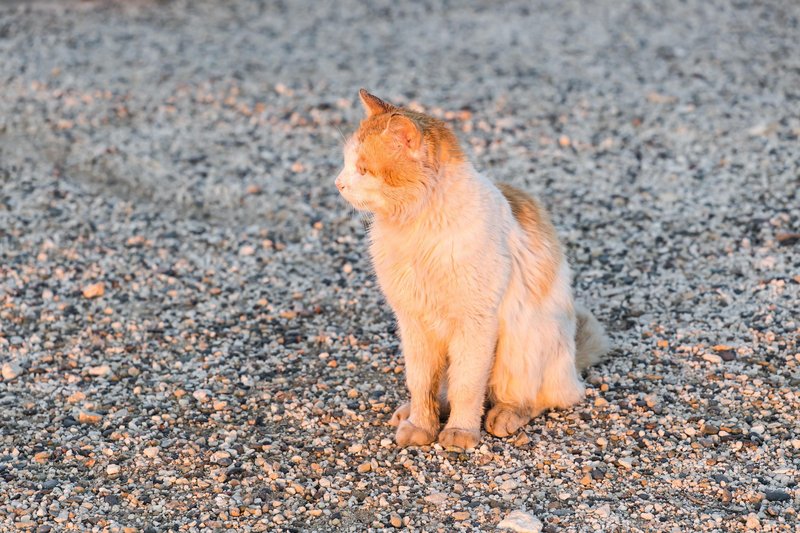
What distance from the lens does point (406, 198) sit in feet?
16.1

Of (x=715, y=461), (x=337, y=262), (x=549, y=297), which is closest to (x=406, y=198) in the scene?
Result: (x=549, y=297)

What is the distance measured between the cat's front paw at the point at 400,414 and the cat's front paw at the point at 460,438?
1.11 ft

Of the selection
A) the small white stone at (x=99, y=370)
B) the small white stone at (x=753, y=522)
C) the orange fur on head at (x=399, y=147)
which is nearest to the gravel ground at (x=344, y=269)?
the small white stone at (x=753, y=522)

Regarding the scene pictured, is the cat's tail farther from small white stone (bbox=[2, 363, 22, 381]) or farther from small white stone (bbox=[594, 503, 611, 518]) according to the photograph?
small white stone (bbox=[2, 363, 22, 381])

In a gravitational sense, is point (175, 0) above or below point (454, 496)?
above

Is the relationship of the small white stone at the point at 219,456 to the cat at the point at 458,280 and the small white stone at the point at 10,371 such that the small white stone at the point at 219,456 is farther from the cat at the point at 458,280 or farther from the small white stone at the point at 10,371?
the small white stone at the point at 10,371

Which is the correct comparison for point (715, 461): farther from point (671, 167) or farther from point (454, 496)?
point (671, 167)

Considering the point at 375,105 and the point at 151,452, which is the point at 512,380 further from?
the point at 151,452

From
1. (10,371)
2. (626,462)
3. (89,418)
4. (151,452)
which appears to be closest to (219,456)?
(151,452)

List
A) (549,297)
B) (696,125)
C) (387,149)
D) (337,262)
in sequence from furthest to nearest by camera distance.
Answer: (696,125) < (337,262) < (549,297) < (387,149)

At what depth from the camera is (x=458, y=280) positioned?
5.10 metres

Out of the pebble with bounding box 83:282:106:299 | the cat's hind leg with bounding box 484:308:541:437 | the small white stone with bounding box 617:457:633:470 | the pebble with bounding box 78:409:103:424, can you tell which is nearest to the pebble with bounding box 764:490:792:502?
the small white stone with bounding box 617:457:633:470

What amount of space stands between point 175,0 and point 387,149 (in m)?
13.4

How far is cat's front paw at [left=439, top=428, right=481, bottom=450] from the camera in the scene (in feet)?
18.0
